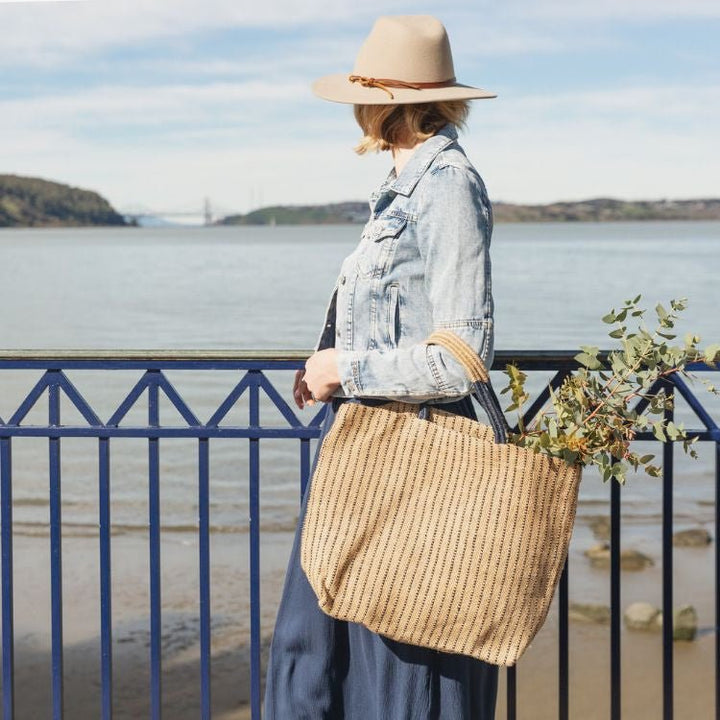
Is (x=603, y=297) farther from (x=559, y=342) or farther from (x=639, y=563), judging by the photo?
(x=639, y=563)

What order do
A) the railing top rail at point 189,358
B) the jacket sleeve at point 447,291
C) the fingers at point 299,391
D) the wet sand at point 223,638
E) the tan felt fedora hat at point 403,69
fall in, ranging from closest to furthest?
1. the jacket sleeve at point 447,291
2. the tan felt fedora hat at point 403,69
3. the fingers at point 299,391
4. the railing top rail at point 189,358
5. the wet sand at point 223,638

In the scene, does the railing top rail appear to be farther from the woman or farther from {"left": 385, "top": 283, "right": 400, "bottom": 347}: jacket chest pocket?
{"left": 385, "top": 283, "right": 400, "bottom": 347}: jacket chest pocket

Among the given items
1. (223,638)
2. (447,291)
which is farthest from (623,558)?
(447,291)

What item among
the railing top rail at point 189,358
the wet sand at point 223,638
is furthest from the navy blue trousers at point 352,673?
the wet sand at point 223,638

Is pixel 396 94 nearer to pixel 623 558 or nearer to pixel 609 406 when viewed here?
pixel 609 406

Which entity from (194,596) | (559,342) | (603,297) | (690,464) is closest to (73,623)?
(194,596)

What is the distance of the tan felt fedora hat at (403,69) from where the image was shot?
2.19 m

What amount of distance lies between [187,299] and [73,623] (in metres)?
28.7

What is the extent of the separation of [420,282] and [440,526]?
42 cm

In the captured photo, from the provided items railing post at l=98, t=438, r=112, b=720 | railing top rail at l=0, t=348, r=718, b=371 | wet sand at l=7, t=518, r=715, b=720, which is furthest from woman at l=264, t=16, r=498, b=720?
wet sand at l=7, t=518, r=715, b=720

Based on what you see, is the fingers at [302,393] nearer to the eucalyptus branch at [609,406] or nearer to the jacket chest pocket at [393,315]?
the jacket chest pocket at [393,315]

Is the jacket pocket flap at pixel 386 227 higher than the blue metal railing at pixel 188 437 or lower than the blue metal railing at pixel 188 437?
higher

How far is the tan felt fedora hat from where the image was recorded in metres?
2.19

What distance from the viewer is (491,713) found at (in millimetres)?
2459
